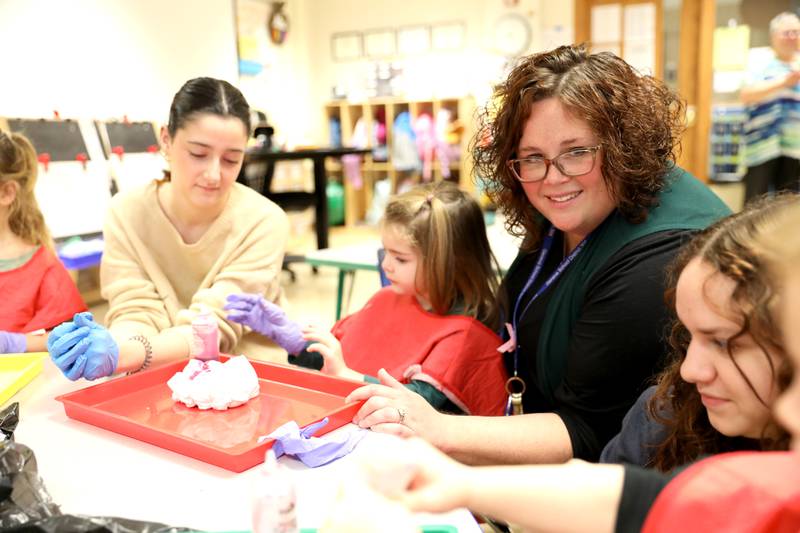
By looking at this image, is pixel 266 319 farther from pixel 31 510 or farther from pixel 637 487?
pixel 637 487

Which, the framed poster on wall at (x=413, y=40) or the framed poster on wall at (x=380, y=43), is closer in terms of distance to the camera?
the framed poster on wall at (x=413, y=40)

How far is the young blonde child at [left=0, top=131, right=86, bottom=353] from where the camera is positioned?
81.0 inches

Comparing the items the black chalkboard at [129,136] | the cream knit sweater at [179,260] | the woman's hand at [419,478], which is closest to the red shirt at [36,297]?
the cream knit sweater at [179,260]

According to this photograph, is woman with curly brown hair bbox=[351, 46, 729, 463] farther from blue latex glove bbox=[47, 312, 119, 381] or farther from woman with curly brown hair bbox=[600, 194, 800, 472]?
blue latex glove bbox=[47, 312, 119, 381]

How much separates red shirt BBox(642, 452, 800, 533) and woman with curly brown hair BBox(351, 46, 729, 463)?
61cm

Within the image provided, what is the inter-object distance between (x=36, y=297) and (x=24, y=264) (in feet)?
0.36

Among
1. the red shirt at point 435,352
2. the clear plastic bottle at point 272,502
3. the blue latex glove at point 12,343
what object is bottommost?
the red shirt at point 435,352

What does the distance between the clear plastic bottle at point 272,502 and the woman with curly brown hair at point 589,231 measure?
1.47ft

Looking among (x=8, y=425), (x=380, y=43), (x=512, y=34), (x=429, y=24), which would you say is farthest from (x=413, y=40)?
(x=8, y=425)

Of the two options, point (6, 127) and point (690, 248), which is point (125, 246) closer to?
point (690, 248)

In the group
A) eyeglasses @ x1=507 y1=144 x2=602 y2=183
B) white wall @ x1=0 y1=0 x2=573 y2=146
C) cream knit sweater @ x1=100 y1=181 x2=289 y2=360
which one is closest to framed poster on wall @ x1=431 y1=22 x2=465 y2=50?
white wall @ x1=0 y1=0 x2=573 y2=146

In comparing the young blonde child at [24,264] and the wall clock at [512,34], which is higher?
the wall clock at [512,34]

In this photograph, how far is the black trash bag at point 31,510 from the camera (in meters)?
0.78

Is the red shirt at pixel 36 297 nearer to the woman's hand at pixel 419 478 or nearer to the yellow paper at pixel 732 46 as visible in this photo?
the woman's hand at pixel 419 478
